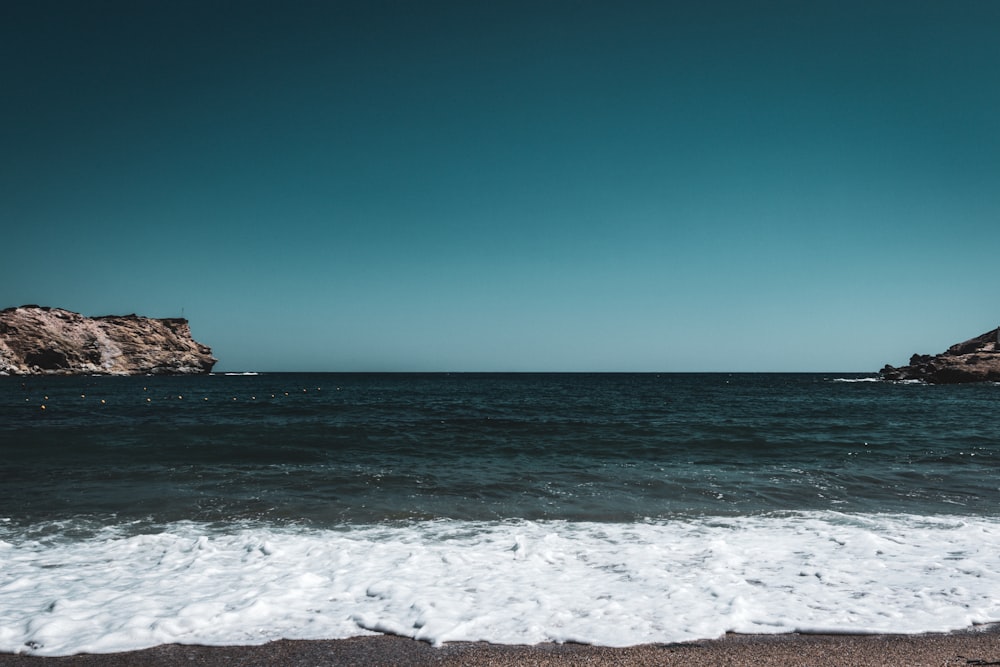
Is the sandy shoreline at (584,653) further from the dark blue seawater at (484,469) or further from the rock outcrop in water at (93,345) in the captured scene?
the rock outcrop in water at (93,345)

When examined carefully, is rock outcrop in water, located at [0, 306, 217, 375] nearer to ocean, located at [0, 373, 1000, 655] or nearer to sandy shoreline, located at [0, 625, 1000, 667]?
ocean, located at [0, 373, 1000, 655]

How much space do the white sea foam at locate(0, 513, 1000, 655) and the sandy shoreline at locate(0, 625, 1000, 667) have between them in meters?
0.13

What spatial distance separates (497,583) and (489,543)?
1544 mm

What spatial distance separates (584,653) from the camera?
152 inches

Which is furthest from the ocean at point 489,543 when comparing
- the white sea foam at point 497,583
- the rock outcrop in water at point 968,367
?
the rock outcrop in water at point 968,367

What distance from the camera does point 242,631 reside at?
167 inches

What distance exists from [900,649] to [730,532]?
349 centimetres

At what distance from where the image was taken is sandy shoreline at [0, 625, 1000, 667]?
12.3 ft

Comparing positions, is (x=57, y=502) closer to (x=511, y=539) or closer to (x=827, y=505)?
(x=511, y=539)

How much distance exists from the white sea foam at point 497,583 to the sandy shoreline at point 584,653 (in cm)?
13

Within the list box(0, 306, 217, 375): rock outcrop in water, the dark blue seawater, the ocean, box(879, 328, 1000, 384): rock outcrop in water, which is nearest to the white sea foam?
the ocean

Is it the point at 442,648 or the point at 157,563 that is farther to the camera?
the point at 157,563

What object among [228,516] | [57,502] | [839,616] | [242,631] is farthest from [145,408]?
[839,616]

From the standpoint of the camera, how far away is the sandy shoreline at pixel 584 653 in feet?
12.3
